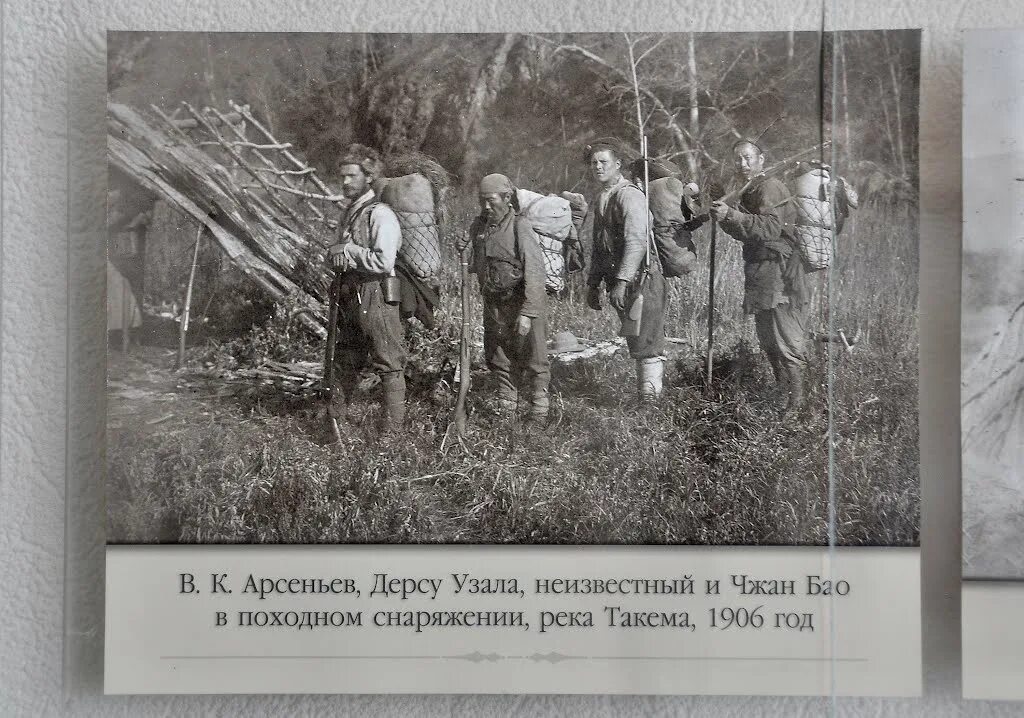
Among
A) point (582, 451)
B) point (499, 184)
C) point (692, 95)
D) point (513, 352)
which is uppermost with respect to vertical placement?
point (692, 95)

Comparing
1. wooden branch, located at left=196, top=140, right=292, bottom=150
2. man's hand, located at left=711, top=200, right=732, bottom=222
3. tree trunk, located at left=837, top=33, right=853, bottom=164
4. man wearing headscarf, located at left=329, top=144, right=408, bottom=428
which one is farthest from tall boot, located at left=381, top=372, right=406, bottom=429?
tree trunk, located at left=837, top=33, right=853, bottom=164

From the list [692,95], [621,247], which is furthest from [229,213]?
[692,95]

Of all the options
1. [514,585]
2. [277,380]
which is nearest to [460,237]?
[277,380]

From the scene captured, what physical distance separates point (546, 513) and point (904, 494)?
460 mm

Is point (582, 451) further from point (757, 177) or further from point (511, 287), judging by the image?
point (757, 177)

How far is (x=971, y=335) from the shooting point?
3.35 ft

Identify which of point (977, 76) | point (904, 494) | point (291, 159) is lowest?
point (904, 494)

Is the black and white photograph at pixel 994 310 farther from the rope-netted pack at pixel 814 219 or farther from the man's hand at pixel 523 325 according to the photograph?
the man's hand at pixel 523 325

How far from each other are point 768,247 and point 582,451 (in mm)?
359

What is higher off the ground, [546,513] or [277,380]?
[277,380]

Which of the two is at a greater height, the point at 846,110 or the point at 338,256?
the point at 846,110

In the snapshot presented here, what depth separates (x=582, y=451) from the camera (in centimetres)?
105

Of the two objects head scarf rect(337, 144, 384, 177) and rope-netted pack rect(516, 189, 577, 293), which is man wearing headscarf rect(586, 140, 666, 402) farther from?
head scarf rect(337, 144, 384, 177)

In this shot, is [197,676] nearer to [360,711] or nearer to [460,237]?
[360,711]
